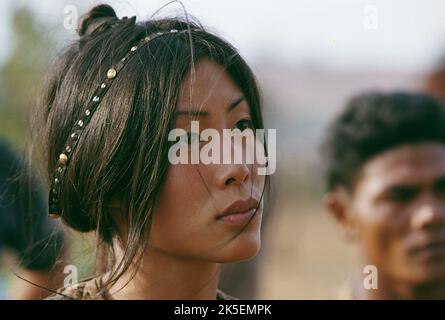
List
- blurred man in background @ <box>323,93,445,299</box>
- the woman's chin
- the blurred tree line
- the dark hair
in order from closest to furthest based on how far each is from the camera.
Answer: the woman's chin → blurred man in background @ <box>323,93,445,299</box> → the dark hair → the blurred tree line

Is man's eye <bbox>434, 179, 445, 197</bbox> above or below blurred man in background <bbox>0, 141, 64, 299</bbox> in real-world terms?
above

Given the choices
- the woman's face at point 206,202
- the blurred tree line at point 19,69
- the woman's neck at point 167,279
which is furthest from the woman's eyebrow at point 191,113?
the blurred tree line at point 19,69

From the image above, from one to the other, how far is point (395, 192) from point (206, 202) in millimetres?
788

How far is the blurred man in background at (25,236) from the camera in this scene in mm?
1769

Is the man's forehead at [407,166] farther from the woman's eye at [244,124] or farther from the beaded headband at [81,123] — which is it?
the beaded headband at [81,123]

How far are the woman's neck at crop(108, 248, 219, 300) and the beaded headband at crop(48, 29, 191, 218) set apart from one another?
198 mm

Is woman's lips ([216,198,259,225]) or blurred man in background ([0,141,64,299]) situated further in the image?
blurred man in background ([0,141,64,299])

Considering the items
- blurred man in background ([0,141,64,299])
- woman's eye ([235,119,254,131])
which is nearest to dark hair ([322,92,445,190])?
woman's eye ([235,119,254,131])

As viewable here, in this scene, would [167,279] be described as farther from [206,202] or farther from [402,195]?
[402,195]

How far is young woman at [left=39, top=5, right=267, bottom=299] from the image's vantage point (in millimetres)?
1294

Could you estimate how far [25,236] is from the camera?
202 centimetres

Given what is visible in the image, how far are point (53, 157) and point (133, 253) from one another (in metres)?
0.25

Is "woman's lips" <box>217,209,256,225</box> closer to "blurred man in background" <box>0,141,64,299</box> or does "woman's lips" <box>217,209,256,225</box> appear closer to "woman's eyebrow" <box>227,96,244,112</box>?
"woman's eyebrow" <box>227,96,244,112</box>

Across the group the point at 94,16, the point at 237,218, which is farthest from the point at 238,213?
the point at 94,16
